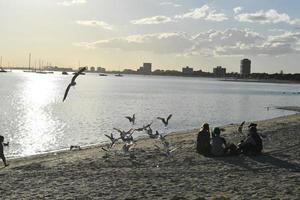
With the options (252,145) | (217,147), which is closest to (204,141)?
(217,147)

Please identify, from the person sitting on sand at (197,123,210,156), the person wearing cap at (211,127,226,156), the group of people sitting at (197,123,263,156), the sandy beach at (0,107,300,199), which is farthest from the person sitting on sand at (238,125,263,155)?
the person sitting on sand at (197,123,210,156)

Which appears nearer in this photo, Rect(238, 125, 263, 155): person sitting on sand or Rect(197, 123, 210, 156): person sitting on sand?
Rect(238, 125, 263, 155): person sitting on sand

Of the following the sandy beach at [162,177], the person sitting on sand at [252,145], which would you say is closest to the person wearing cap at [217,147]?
the sandy beach at [162,177]

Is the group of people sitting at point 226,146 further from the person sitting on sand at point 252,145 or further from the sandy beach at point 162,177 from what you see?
the sandy beach at point 162,177

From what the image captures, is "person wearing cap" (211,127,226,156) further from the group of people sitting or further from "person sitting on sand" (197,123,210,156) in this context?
"person sitting on sand" (197,123,210,156)

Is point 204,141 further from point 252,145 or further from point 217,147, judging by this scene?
point 252,145

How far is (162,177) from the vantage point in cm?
1409

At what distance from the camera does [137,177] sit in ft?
46.6

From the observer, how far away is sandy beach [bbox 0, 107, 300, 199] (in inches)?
473

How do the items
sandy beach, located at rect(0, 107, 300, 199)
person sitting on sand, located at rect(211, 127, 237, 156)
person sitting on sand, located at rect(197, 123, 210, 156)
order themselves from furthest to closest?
person sitting on sand, located at rect(197, 123, 210, 156), person sitting on sand, located at rect(211, 127, 237, 156), sandy beach, located at rect(0, 107, 300, 199)

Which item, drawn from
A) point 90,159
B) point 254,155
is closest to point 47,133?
point 90,159

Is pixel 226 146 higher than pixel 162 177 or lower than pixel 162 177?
higher

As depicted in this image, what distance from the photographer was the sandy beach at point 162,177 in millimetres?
12008

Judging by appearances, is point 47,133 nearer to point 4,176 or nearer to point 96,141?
point 96,141
